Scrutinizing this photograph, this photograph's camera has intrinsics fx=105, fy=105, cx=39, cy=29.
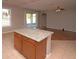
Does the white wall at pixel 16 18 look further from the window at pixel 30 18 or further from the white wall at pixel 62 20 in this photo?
the white wall at pixel 62 20

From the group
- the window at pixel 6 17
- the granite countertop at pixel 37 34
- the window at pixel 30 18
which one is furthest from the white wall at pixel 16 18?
the granite countertop at pixel 37 34

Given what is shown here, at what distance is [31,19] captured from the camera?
13.0m

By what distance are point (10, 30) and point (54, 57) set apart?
727 centimetres

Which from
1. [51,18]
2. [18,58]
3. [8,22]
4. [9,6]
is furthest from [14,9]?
[18,58]

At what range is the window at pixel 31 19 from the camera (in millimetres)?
12410

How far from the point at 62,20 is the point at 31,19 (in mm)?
3757

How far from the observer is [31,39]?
300 cm

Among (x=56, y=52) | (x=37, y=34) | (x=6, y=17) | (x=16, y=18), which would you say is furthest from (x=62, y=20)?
(x=37, y=34)

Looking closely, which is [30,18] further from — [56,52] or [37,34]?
[37,34]

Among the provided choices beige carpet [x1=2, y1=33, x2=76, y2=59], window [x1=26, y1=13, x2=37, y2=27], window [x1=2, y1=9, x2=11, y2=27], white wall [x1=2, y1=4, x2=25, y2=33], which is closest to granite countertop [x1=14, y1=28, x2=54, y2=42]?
beige carpet [x1=2, y1=33, x2=76, y2=59]

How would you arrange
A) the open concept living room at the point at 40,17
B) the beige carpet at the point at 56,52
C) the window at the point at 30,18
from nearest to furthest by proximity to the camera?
the beige carpet at the point at 56,52 < the open concept living room at the point at 40,17 < the window at the point at 30,18

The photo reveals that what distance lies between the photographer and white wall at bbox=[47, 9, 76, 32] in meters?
10.8

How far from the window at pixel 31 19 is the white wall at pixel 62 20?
6.36 ft

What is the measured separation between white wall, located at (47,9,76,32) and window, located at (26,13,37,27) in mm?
1940
